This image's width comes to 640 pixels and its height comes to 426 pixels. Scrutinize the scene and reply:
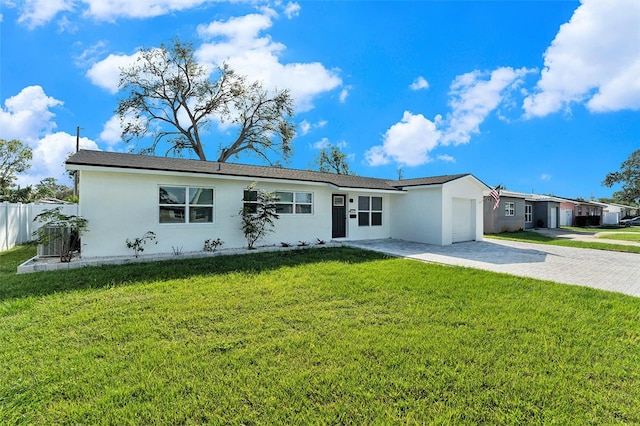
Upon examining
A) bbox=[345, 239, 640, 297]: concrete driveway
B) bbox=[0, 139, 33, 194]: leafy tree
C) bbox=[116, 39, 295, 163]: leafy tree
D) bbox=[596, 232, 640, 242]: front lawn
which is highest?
bbox=[116, 39, 295, 163]: leafy tree

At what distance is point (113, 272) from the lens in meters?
7.20

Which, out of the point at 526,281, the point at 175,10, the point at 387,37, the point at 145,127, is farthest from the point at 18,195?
the point at 526,281

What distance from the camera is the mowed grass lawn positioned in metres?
2.62

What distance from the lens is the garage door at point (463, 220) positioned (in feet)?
47.5

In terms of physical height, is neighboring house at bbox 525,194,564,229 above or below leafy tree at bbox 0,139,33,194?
below

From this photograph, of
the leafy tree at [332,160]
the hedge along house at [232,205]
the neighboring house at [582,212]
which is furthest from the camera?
the leafy tree at [332,160]

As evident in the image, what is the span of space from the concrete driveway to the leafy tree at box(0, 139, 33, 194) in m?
37.9

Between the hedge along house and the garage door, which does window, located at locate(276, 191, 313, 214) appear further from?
the garage door

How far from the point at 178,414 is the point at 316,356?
1525mm

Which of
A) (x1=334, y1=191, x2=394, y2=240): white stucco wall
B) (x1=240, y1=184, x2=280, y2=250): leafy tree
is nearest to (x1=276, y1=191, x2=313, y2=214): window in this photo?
(x1=240, y1=184, x2=280, y2=250): leafy tree

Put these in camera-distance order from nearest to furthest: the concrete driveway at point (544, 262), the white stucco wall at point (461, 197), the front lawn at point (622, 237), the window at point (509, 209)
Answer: the concrete driveway at point (544, 262) → the white stucco wall at point (461, 197) → the front lawn at point (622, 237) → the window at point (509, 209)

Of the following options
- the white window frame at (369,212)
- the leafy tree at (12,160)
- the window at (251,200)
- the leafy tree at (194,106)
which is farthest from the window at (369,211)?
the leafy tree at (12,160)

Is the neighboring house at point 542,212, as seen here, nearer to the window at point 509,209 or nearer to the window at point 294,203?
the window at point 509,209

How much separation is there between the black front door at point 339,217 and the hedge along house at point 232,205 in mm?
47
